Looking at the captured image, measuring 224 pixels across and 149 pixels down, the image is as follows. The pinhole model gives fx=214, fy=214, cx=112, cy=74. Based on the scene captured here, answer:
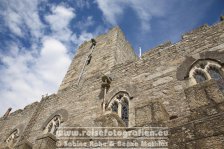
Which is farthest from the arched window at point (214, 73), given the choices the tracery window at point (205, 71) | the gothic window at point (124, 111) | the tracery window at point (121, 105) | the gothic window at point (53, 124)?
the gothic window at point (53, 124)

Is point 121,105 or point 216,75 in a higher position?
point 216,75

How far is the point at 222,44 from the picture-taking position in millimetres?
7188

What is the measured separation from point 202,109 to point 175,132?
596 mm

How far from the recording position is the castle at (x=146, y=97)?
3464 mm

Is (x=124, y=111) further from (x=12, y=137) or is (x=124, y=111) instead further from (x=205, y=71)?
(x=12, y=137)

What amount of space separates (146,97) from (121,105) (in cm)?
123

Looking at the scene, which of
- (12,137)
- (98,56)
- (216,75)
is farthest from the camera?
(98,56)

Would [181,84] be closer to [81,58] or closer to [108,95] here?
[108,95]

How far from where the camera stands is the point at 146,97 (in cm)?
779

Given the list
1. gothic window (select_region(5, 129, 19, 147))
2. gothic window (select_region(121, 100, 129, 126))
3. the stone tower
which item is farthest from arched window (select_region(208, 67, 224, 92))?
gothic window (select_region(5, 129, 19, 147))

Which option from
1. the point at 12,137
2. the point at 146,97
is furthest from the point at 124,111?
the point at 12,137

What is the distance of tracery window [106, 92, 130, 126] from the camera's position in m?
8.28

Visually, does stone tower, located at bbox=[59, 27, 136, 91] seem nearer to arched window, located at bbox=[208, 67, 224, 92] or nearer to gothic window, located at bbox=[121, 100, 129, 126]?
gothic window, located at bbox=[121, 100, 129, 126]

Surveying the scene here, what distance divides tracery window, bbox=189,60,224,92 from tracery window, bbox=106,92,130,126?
2648mm
